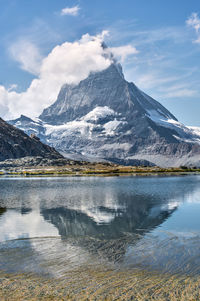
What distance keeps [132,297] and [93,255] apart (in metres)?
8.40

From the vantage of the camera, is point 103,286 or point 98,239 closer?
point 103,286

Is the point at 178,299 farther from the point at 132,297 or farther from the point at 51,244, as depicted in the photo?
the point at 51,244

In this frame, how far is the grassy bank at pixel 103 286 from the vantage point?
1772 cm

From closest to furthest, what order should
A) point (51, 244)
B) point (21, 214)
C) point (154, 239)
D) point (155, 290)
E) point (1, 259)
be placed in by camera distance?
1. point (155, 290)
2. point (1, 259)
3. point (51, 244)
4. point (154, 239)
5. point (21, 214)

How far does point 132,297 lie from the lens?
1761cm

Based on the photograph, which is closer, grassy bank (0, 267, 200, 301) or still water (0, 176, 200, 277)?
grassy bank (0, 267, 200, 301)

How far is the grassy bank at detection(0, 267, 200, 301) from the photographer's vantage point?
17719mm

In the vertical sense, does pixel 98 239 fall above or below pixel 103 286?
above

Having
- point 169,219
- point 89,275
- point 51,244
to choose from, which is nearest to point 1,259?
point 51,244

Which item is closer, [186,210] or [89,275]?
[89,275]

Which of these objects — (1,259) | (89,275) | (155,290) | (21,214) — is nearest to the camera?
(155,290)

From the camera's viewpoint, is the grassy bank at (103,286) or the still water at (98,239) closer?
the grassy bank at (103,286)

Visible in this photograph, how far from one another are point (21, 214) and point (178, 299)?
34.5 m

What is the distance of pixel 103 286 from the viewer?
19.1 metres
